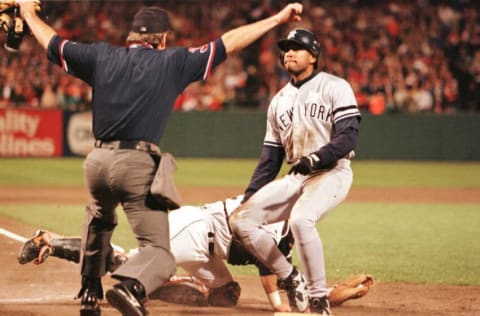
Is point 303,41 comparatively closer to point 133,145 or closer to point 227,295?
→ point 133,145

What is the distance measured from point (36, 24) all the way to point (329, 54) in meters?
20.5

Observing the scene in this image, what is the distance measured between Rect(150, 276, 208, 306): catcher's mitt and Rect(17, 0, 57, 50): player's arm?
2.32 metres

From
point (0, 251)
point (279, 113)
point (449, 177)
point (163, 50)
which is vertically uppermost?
point (163, 50)

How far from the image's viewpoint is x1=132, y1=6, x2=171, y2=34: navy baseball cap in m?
6.06

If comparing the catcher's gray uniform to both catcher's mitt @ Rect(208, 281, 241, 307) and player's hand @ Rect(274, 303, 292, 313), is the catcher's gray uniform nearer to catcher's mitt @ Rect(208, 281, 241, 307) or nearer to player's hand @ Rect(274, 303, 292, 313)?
catcher's mitt @ Rect(208, 281, 241, 307)

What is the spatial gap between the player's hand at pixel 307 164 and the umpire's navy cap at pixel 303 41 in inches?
33.3

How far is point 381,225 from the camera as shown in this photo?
1274cm

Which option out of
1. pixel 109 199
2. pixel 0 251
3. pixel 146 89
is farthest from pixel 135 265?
pixel 0 251

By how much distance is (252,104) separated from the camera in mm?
25641

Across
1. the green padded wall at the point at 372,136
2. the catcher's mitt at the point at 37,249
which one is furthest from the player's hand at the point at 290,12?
→ the green padded wall at the point at 372,136

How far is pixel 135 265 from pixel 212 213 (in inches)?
66.9

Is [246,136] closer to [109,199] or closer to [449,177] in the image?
[449,177]

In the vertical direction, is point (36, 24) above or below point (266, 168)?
above

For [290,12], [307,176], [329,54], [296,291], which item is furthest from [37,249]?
[329,54]
